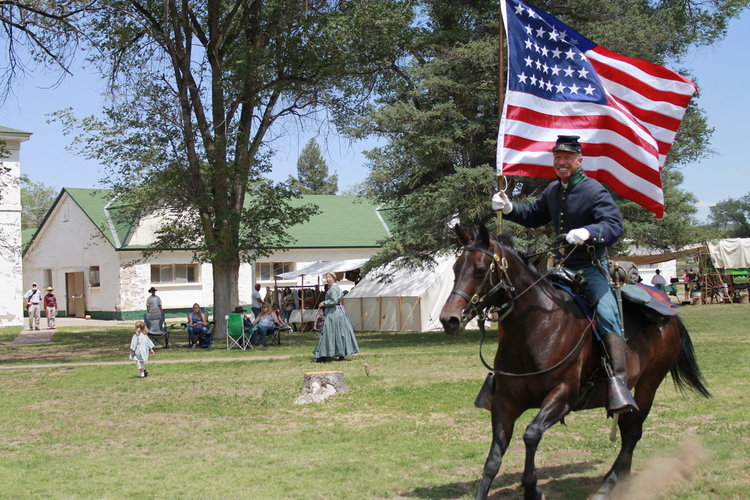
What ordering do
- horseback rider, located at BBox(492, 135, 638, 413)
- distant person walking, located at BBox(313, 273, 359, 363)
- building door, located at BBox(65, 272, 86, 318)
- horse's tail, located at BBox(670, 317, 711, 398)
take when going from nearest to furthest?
horseback rider, located at BBox(492, 135, 638, 413) → horse's tail, located at BBox(670, 317, 711, 398) → distant person walking, located at BBox(313, 273, 359, 363) → building door, located at BBox(65, 272, 86, 318)

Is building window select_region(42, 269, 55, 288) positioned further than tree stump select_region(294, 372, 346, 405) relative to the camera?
Yes

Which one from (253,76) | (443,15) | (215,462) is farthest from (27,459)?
(443,15)

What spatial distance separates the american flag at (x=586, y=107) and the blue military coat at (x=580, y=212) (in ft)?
3.28

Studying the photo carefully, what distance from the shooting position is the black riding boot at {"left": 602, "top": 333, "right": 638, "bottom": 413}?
19.8ft

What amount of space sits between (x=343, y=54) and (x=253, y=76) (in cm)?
292

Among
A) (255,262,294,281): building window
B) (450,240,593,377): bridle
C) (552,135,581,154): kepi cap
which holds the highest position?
(255,262,294,281): building window

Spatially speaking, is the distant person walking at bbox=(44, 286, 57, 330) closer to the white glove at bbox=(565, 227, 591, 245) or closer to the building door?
the building door

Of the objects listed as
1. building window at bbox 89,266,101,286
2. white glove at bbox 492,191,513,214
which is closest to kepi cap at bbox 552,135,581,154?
white glove at bbox 492,191,513,214

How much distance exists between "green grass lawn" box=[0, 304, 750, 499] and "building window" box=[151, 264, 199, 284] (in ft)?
92.1

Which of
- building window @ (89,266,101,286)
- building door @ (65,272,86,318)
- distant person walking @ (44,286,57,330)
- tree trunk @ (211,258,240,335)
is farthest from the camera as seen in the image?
building door @ (65,272,86,318)

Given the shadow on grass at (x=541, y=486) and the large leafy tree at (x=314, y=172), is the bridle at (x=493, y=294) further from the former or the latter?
the large leafy tree at (x=314, y=172)

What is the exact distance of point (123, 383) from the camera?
51.0 feet

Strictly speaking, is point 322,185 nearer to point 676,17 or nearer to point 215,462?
point 676,17

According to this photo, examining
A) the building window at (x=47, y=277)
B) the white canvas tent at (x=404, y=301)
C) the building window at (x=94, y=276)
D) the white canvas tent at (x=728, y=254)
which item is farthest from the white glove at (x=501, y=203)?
the building window at (x=47, y=277)
